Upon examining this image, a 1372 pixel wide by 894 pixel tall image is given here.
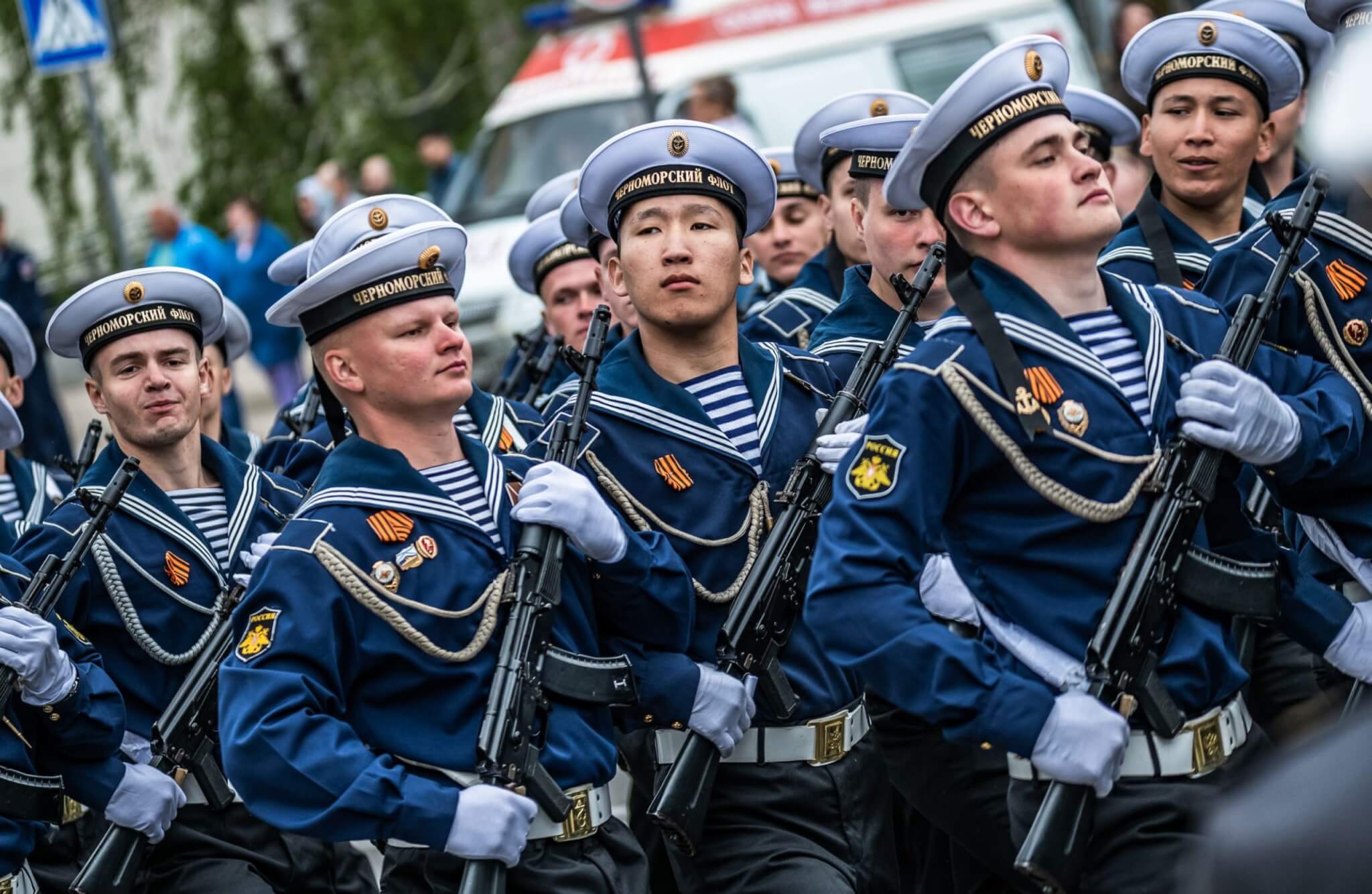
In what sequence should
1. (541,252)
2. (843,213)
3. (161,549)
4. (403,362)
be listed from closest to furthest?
(403,362) < (161,549) < (843,213) < (541,252)

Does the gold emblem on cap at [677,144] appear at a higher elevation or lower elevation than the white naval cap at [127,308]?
higher

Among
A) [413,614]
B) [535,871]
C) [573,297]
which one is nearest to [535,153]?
[573,297]

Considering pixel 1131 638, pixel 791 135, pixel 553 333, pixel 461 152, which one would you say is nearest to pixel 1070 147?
pixel 1131 638

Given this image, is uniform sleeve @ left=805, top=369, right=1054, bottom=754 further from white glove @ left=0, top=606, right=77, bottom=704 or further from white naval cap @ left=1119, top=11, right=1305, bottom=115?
white naval cap @ left=1119, top=11, right=1305, bottom=115

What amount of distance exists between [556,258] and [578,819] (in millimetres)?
3479

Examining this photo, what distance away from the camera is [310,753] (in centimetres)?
411

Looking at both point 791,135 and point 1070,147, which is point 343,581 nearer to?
point 1070,147

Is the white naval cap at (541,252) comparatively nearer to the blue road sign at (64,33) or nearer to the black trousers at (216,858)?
the black trousers at (216,858)

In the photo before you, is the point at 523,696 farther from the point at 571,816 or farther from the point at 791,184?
the point at 791,184

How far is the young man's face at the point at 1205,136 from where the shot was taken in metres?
5.96

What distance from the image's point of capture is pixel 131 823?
532cm

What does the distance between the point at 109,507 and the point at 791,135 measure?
880cm

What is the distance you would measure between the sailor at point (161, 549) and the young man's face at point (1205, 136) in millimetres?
2866

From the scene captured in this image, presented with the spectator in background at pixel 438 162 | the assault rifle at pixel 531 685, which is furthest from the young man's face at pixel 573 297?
the spectator in background at pixel 438 162
